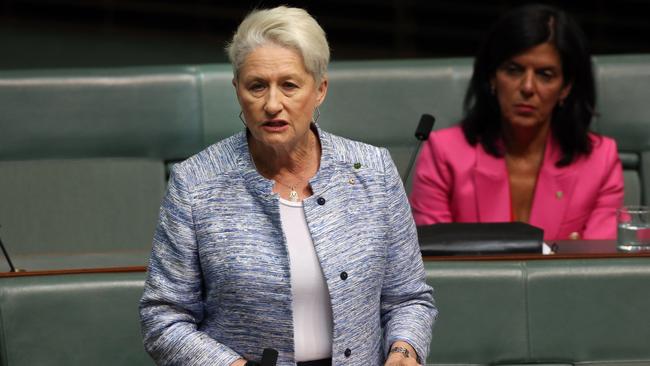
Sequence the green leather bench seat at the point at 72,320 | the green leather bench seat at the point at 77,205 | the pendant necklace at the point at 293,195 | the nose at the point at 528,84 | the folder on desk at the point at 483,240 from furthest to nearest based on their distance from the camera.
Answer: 1. the green leather bench seat at the point at 77,205
2. the nose at the point at 528,84
3. the folder on desk at the point at 483,240
4. the green leather bench seat at the point at 72,320
5. the pendant necklace at the point at 293,195

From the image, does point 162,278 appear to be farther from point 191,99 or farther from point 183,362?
point 191,99

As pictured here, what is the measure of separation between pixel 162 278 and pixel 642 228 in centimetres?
95

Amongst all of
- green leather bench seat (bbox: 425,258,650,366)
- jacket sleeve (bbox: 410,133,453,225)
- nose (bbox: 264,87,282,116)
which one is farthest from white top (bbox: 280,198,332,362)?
jacket sleeve (bbox: 410,133,453,225)

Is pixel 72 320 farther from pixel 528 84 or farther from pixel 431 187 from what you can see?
pixel 528 84

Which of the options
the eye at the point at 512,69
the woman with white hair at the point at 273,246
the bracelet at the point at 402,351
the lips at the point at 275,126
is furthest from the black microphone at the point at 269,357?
the eye at the point at 512,69

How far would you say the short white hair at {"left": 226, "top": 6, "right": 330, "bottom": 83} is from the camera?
154cm

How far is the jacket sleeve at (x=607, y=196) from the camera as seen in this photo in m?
2.61

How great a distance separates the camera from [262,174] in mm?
1629

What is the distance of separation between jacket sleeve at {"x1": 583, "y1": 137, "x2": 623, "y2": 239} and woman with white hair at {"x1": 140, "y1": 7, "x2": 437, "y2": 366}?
3.55ft

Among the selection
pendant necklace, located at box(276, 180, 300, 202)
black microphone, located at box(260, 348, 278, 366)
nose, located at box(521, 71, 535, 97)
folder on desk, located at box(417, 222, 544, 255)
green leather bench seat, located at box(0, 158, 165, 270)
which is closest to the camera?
A: black microphone, located at box(260, 348, 278, 366)

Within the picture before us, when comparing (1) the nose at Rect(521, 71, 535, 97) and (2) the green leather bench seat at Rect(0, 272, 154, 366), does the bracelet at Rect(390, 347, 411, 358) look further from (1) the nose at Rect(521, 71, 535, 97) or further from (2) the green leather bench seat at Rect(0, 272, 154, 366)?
(1) the nose at Rect(521, 71, 535, 97)

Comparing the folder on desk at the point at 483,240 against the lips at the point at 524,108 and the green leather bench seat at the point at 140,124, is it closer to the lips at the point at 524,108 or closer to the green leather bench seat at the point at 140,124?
the lips at the point at 524,108

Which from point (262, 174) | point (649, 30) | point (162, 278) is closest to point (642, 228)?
point (262, 174)

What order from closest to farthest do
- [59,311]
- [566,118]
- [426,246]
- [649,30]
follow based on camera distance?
[59,311], [426,246], [566,118], [649,30]
